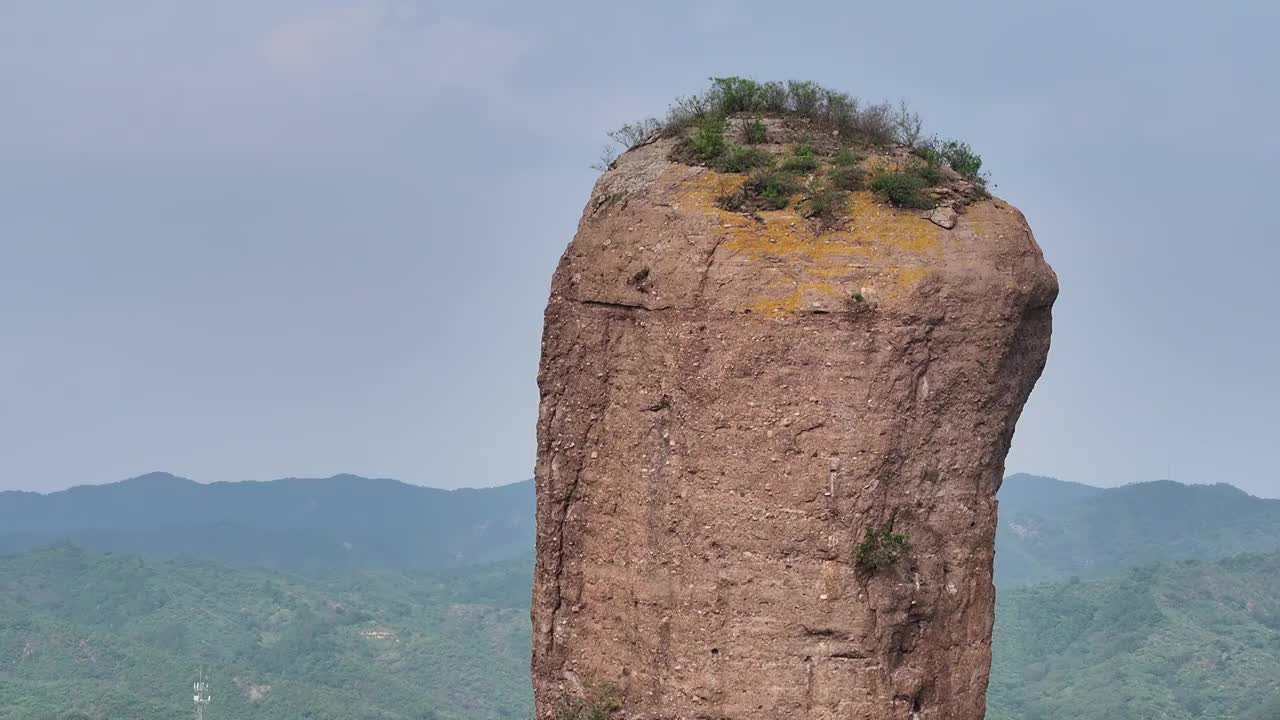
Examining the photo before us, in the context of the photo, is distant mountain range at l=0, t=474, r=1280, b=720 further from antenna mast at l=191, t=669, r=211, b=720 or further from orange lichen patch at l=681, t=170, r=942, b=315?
orange lichen patch at l=681, t=170, r=942, b=315

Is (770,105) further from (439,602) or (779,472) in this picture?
(439,602)

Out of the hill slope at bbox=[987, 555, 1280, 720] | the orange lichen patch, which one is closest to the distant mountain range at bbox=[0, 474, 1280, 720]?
the hill slope at bbox=[987, 555, 1280, 720]

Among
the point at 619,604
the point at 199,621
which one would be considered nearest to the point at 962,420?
the point at 619,604

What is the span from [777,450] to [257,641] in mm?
114548

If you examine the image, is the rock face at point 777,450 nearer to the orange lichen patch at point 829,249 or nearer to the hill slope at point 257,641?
the orange lichen patch at point 829,249

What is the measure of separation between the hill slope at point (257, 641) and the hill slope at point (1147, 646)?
103 ft

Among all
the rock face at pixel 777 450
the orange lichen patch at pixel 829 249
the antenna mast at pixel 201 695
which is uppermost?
the orange lichen patch at pixel 829 249

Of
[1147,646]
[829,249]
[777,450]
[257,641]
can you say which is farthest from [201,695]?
[829,249]

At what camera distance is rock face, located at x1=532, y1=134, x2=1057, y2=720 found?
63.5 feet

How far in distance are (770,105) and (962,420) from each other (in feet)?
17.1

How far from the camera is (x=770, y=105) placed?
2308 centimetres

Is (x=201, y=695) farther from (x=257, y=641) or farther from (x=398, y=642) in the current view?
(x=257, y=641)

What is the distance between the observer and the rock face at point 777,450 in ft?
63.5

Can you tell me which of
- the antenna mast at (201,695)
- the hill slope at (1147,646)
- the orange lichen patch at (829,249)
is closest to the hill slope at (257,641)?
the antenna mast at (201,695)
